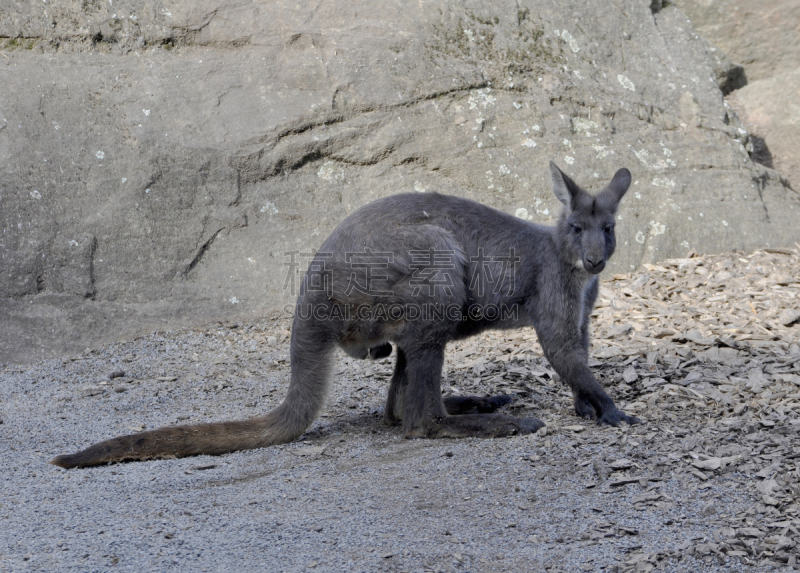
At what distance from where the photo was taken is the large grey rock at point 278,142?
7191 mm

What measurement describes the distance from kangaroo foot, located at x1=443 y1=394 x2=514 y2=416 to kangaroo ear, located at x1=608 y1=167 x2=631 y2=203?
1.60m

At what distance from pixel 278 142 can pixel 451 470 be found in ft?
14.9

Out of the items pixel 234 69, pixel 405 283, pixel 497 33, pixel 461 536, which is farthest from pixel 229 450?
pixel 497 33

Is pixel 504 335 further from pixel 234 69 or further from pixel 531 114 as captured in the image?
pixel 234 69

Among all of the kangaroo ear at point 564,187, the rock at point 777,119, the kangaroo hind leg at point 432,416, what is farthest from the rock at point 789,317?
the rock at point 777,119

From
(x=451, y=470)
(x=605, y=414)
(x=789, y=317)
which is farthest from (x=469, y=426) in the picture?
(x=789, y=317)

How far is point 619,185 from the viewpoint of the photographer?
5.22 metres

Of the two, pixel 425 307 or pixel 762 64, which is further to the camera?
pixel 762 64

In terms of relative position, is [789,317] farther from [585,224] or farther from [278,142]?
[278,142]

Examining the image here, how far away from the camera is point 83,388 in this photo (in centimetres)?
607

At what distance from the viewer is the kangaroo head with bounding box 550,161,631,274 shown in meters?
4.85

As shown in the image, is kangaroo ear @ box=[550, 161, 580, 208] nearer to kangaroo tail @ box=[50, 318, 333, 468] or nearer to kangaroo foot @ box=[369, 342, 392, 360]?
kangaroo foot @ box=[369, 342, 392, 360]

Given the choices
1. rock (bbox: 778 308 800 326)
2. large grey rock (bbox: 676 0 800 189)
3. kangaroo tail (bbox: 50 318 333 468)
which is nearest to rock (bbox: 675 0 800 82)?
large grey rock (bbox: 676 0 800 189)

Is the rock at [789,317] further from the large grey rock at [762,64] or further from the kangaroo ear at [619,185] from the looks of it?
the large grey rock at [762,64]
